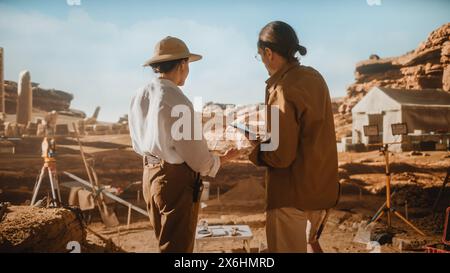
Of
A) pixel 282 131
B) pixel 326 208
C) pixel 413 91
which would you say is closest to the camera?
pixel 282 131

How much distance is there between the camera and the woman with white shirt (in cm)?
172

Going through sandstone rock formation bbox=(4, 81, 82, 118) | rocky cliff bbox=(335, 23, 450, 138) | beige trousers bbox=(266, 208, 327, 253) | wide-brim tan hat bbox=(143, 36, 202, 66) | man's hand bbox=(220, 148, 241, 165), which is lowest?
beige trousers bbox=(266, 208, 327, 253)

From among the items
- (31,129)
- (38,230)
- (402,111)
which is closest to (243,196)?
(402,111)

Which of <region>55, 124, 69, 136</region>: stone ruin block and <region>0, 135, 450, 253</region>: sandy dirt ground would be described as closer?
<region>0, 135, 450, 253</region>: sandy dirt ground

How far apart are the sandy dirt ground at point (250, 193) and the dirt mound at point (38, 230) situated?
46cm

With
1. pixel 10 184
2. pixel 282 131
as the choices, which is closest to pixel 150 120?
pixel 282 131

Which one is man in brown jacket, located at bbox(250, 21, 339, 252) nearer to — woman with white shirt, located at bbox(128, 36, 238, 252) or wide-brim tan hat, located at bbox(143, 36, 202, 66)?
woman with white shirt, located at bbox(128, 36, 238, 252)

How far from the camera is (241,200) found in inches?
299

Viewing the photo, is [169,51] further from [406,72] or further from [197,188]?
[406,72]

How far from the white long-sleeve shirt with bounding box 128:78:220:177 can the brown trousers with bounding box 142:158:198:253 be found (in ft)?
0.21

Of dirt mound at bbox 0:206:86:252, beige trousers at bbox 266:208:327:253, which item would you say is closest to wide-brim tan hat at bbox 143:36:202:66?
beige trousers at bbox 266:208:327:253
